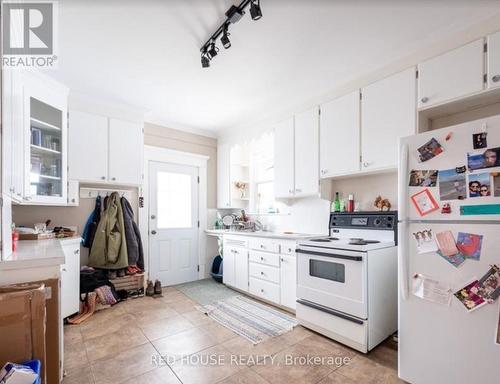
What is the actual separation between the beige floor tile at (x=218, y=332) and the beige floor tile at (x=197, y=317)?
76 mm

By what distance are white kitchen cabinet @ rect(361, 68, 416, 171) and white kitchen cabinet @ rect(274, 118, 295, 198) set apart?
0.91 meters

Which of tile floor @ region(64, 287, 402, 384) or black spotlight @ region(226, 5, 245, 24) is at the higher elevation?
black spotlight @ region(226, 5, 245, 24)

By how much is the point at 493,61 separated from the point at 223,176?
3.45 m

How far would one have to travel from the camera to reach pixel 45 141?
2633 mm

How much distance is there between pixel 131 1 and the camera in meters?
1.66

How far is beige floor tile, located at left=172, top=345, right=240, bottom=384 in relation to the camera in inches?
70.4

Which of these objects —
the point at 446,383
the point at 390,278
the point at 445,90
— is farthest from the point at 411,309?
the point at 445,90

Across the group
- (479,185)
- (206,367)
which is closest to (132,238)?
(206,367)

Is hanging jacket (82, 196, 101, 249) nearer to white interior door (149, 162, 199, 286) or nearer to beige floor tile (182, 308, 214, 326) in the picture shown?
white interior door (149, 162, 199, 286)

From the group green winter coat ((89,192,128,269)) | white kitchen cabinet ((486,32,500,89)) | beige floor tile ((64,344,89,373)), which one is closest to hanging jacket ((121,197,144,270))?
green winter coat ((89,192,128,269))

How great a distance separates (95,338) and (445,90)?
3.62 m

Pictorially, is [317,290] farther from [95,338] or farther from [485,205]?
[95,338]

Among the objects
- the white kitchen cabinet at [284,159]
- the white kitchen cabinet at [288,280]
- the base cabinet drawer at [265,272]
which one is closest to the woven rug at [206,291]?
the base cabinet drawer at [265,272]

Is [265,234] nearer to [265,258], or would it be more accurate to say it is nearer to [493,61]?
[265,258]
